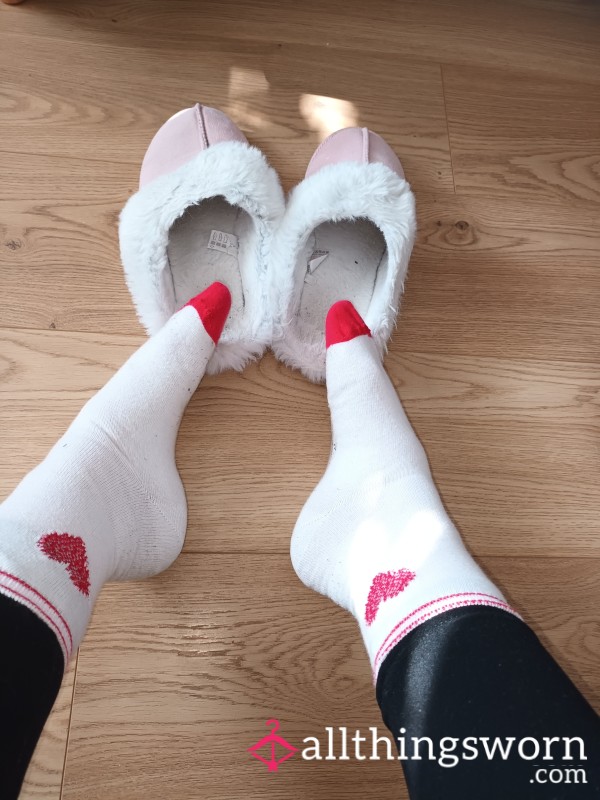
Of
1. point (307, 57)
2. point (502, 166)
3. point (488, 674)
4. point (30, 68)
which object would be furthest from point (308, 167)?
point (488, 674)

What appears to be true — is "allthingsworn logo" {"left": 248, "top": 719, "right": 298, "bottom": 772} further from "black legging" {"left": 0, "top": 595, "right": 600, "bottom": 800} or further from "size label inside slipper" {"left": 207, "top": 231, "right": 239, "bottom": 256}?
"size label inside slipper" {"left": 207, "top": 231, "right": 239, "bottom": 256}

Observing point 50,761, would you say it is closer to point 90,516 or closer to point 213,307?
point 90,516

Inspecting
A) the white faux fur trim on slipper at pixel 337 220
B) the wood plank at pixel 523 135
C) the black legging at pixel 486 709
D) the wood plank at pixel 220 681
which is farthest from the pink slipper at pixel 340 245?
the black legging at pixel 486 709

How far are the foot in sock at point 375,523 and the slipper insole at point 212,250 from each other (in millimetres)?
143

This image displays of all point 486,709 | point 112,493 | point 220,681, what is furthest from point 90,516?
point 486,709

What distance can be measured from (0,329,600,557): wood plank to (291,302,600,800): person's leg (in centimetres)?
6

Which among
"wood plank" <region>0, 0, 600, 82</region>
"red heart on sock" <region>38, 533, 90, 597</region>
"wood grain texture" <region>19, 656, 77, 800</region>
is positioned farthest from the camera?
"wood plank" <region>0, 0, 600, 82</region>

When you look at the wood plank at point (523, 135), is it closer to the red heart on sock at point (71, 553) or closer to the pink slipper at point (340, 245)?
the pink slipper at point (340, 245)

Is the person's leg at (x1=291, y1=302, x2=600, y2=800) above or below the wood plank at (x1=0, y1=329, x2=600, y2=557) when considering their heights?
below

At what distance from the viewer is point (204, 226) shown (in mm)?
837

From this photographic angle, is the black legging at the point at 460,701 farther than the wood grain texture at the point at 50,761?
No

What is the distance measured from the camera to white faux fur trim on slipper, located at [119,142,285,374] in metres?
0.75

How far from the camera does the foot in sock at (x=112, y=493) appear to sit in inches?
19.7

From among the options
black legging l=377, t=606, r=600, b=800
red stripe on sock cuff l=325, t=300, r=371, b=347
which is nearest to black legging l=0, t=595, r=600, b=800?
black legging l=377, t=606, r=600, b=800
